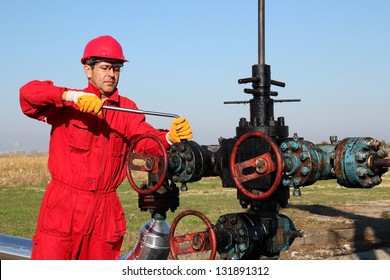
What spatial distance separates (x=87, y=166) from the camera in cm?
379

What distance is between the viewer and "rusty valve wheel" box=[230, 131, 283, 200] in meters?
2.76

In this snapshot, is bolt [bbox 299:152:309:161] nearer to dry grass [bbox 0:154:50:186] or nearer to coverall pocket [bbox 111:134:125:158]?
coverall pocket [bbox 111:134:125:158]

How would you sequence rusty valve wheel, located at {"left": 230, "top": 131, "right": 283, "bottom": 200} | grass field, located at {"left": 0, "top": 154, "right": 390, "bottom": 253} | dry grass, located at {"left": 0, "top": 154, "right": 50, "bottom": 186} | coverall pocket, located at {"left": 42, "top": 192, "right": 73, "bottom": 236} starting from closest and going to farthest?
1. rusty valve wheel, located at {"left": 230, "top": 131, "right": 283, "bottom": 200}
2. coverall pocket, located at {"left": 42, "top": 192, "right": 73, "bottom": 236}
3. grass field, located at {"left": 0, "top": 154, "right": 390, "bottom": 253}
4. dry grass, located at {"left": 0, "top": 154, "right": 50, "bottom": 186}

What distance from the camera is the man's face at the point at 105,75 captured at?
12.6 ft

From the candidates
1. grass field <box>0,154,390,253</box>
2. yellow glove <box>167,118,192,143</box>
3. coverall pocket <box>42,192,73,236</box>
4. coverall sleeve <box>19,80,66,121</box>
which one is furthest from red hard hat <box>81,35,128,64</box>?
grass field <box>0,154,390,253</box>

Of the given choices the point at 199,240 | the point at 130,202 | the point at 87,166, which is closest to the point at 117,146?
the point at 87,166

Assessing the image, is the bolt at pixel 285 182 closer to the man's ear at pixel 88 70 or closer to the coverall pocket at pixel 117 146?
the coverall pocket at pixel 117 146

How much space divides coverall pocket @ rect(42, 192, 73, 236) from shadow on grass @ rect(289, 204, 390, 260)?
5120mm

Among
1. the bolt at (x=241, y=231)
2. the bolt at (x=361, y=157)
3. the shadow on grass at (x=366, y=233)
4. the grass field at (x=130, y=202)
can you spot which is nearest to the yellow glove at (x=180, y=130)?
the bolt at (x=241, y=231)

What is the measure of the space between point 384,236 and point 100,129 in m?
6.97

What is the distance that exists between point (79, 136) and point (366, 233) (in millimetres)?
7027

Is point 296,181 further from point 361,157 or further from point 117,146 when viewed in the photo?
point 117,146

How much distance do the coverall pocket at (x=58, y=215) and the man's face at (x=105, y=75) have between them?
72 centimetres

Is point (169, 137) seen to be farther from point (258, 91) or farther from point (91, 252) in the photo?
point (91, 252)
